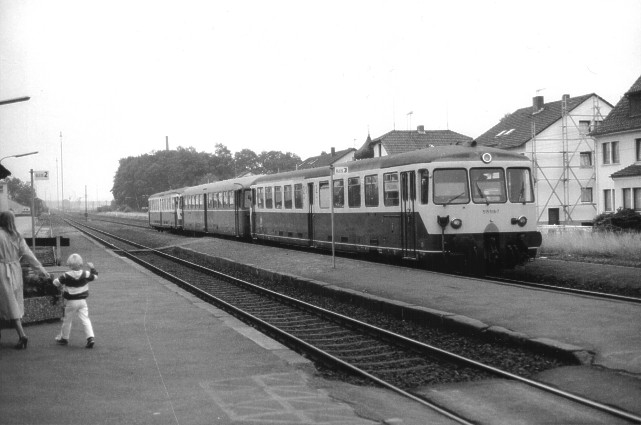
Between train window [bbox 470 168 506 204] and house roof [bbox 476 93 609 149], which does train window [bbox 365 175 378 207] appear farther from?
house roof [bbox 476 93 609 149]

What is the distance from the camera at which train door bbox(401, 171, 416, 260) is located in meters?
17.2

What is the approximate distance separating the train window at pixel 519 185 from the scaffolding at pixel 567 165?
3165 cm

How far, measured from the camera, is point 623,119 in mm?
39156

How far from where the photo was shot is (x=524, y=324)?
9.87 metres

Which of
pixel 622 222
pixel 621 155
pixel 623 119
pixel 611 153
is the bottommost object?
pixel 622 222

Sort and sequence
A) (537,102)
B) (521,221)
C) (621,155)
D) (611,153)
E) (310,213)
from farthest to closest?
(537,102) < (611,153) < (621,155) < (310,213) < (521,221)

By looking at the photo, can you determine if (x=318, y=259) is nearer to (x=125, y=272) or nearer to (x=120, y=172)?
(x=125, y=272)

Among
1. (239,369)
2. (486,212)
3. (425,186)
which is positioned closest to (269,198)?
(425,186)

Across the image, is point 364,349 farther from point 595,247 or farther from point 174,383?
point 595,247

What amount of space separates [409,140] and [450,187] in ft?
137

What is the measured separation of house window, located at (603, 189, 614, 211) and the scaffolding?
20.8ft

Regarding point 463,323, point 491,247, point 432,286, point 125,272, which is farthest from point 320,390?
point 125,272

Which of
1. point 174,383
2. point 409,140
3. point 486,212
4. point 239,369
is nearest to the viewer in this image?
point 174,383

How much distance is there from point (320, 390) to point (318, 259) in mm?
14951
